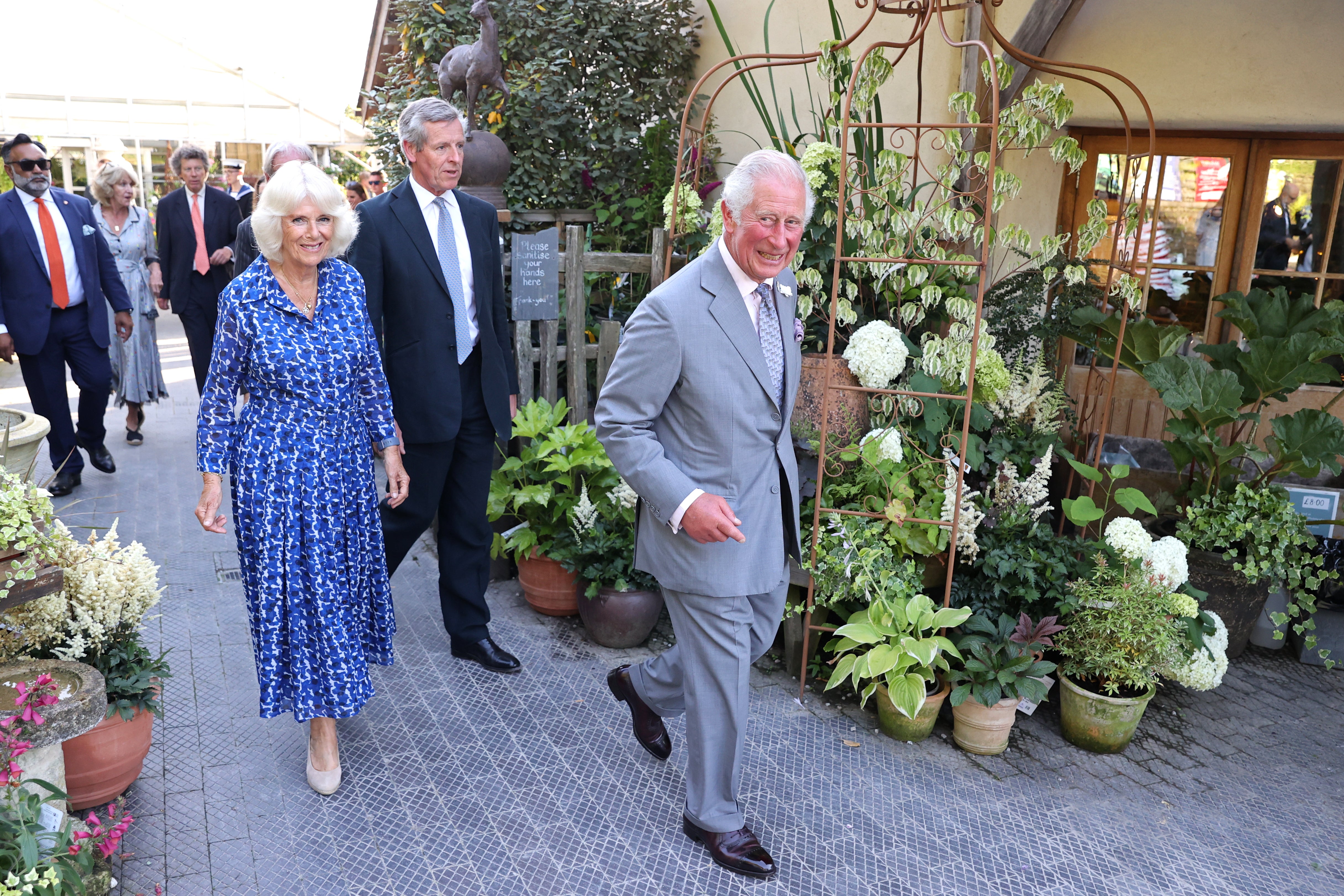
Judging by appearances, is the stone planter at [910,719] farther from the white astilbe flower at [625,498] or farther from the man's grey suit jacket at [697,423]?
the white astilbe flower at [625,498]

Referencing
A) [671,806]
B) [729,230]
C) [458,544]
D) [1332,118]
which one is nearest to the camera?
[729,230]

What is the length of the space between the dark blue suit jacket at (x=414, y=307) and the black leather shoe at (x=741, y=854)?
1.59m

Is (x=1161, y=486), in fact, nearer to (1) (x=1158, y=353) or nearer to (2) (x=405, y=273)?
(1) (x=1158, y=353)

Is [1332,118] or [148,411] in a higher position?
[1332,118]

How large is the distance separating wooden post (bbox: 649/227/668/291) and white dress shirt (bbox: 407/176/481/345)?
52.4 inches

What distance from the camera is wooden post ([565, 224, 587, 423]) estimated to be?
4508 millimetres

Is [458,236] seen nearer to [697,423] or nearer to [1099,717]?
[697,423]

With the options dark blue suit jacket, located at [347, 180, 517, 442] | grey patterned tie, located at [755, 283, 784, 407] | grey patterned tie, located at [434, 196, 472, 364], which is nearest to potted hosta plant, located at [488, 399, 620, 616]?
dark blue suit jacket, located at [347, 180, 517, 442]

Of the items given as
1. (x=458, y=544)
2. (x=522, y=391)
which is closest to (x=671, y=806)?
(x=458, y=544)

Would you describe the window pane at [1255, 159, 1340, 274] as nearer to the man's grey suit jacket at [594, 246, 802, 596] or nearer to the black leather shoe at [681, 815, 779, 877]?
the man's grey suit jacket at [594, 246, 802, 596]

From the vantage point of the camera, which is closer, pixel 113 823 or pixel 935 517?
pixel 113 823

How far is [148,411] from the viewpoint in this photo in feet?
24.8

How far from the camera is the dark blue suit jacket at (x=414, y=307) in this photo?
3.17 metres

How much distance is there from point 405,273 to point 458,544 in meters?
1.01
